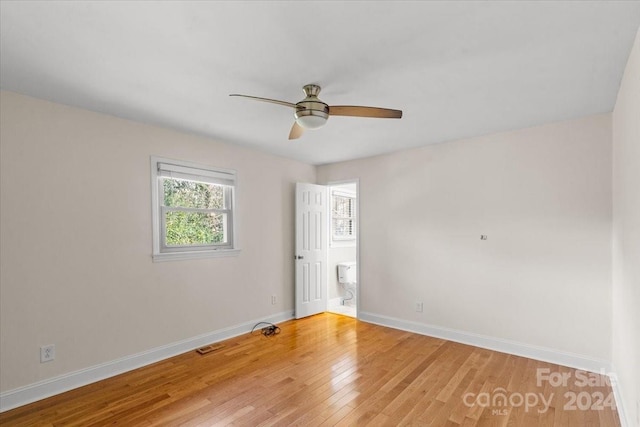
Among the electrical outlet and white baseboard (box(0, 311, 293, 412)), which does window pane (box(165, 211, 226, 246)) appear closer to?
white baseboard (box(0, 311, 293, 412))

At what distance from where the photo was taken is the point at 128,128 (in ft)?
10.2

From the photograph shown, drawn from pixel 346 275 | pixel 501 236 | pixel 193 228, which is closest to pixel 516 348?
pixel 501 236

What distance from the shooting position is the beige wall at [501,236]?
2986mm

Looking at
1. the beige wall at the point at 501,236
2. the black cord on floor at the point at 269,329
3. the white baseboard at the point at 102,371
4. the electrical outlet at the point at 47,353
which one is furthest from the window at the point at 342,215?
the electrical outlet at the point at 47,353

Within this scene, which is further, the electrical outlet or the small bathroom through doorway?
the small bathroom through doorway

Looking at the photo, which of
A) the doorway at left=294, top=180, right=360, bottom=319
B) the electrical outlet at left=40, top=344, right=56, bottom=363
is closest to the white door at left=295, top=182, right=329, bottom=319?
the doorway at left=294, top=180, right=360, bottom=319

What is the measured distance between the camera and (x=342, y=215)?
6227 millimetres

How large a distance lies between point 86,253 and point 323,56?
2.60 metres

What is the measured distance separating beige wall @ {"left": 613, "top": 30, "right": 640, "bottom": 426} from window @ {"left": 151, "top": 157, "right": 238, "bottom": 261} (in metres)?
3.62

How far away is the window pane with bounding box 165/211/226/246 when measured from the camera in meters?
3.49

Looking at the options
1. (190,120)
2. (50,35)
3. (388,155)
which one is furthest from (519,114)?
(50,35)

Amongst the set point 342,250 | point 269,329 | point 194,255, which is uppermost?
Answer: point 194,255

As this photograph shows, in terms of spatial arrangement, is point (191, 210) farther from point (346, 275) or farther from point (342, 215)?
point (342, 215)

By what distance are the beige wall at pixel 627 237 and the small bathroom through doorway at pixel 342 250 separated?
3.46 m
